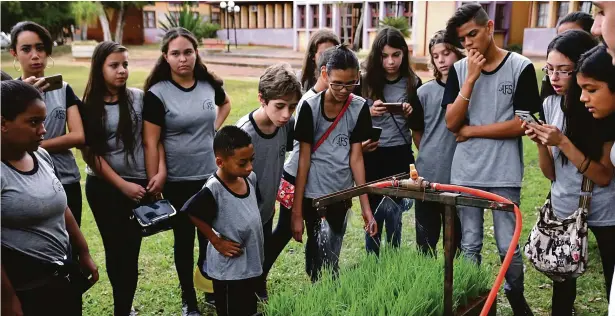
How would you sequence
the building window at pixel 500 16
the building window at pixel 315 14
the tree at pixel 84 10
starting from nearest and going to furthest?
1. the building window at pixel 500 16
2. the tree at pixel 84 10
3. the building window at pixel 315 14

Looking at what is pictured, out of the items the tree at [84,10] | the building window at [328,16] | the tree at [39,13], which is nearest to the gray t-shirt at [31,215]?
the building window at [328,16]

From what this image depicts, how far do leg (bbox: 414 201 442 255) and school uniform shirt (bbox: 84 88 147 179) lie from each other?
6.03ft

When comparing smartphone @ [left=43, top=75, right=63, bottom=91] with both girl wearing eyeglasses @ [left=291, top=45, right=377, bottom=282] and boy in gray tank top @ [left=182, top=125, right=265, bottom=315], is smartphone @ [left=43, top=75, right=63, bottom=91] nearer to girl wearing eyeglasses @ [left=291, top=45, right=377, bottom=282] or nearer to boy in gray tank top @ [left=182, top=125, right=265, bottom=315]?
boy in gray tank top @ [left=182, top=125, right=265, bottom=315]

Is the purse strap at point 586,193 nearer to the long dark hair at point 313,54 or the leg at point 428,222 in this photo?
the leg at point 428,222

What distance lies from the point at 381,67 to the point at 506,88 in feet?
2.80

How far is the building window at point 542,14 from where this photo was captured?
76.7 feet

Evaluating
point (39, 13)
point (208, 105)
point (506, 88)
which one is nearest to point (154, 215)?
point (208, 105)

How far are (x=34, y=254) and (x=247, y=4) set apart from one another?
3585 centimetres

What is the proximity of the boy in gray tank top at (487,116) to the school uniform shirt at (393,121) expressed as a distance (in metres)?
0.47

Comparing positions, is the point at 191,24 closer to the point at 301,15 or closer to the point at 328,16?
the point at 301,15

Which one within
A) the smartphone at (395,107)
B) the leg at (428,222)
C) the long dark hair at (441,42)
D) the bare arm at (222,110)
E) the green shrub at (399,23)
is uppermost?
the green shrub at (399,23)

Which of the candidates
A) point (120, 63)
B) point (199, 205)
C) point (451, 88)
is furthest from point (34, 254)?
point (451, 88)

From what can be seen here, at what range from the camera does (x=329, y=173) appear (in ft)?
10.8

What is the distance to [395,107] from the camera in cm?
341
